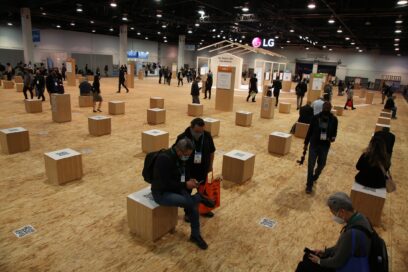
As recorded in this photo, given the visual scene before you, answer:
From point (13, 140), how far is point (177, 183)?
525 centimetres

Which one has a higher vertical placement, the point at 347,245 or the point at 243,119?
the point at 347,245

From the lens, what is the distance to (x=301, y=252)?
3.71 m

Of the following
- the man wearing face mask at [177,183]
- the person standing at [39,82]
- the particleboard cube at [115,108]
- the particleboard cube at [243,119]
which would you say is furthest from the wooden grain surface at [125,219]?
the person standing at [39,82]

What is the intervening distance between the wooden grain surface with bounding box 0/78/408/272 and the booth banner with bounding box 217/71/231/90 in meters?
6.26

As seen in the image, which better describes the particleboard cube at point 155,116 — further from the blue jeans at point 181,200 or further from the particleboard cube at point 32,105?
the blue jeans at point 181,200

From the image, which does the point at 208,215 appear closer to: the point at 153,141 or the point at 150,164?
the point at 150,164

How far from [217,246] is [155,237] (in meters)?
0.81

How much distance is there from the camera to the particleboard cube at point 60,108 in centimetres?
970

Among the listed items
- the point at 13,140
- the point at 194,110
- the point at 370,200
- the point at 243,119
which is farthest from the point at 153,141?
the point at 194,110

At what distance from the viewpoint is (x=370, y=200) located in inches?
173

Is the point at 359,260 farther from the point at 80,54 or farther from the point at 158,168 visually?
the point at 80,54

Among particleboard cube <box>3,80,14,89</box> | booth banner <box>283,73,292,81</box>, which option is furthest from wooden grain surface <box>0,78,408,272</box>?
booth banner <box>283,73,292,81</box>

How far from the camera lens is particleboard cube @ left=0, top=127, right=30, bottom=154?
662 centimetres

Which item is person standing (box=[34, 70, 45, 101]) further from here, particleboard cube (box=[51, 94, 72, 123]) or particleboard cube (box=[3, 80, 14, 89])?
particleboard cube (box=[3, 80, 14, 89])
